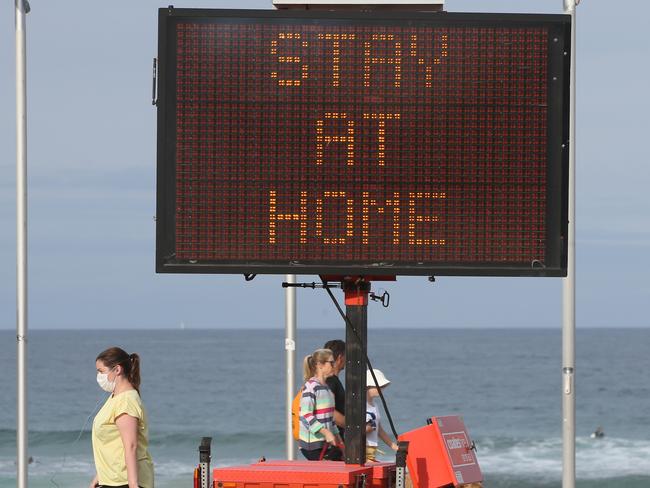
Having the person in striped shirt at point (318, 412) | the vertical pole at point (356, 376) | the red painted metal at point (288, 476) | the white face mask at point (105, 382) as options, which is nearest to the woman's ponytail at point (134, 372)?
the white face mask at point (105, 382)

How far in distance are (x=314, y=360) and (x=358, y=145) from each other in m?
3.38

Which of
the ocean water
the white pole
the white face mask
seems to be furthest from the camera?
the ocean water

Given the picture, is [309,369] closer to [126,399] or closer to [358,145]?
[126,399]

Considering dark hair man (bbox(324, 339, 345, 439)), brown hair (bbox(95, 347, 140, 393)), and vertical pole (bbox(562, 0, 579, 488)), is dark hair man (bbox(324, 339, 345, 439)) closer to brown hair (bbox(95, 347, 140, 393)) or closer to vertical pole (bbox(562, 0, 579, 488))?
brown hair (bbox(95, 347, 140, 393))

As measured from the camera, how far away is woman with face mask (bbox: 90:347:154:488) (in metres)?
8.93

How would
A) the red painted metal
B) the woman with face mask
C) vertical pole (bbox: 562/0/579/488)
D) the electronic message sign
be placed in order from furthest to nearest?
1. vertical pole (bbox: 562/0/579/488)
2. the woman with face mask
3. the red painted metal
4. the electronic message sign

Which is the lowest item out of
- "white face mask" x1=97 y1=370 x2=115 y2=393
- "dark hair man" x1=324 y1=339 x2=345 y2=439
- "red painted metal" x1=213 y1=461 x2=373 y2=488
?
"red painted metal" x1=213 y1=461 x2=373 y2=488

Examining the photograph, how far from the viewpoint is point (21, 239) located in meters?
16.5

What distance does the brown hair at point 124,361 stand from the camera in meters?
9.02

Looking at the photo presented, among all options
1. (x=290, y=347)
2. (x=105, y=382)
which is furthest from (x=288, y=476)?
(x=290, y=347)

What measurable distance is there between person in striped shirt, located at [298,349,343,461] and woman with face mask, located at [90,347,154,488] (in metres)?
2.44

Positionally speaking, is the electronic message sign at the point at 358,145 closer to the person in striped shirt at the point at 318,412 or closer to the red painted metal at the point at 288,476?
the red painted metal at the point at 288,476

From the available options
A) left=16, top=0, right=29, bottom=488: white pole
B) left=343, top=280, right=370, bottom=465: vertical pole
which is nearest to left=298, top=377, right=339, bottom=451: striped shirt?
left=343, top=280, right=370, bottom=465: vertical pole

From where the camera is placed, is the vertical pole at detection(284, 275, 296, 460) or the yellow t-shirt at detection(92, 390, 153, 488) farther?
the vertical pole at detection(284, 275, 296, 460)
